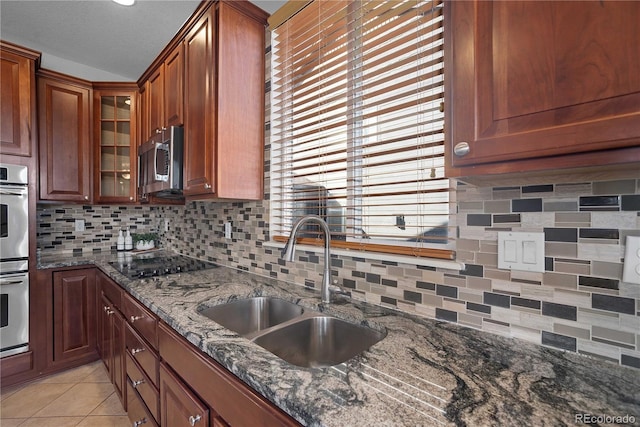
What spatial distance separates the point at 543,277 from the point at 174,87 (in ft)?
7.51

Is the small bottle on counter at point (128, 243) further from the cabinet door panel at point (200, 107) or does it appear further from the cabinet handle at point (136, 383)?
the cabinet handle at point (136, 383)

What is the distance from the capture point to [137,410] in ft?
4.96

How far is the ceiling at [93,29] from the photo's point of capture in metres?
1.96

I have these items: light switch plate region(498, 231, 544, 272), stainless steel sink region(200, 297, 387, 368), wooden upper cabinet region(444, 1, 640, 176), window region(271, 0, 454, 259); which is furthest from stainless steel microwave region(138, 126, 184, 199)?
light switch plate region(498, 231, 544, 272)

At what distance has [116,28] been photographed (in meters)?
2.20

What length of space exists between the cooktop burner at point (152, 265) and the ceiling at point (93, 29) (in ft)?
5.77

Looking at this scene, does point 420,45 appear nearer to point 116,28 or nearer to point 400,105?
point 400,105

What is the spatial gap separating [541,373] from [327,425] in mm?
550

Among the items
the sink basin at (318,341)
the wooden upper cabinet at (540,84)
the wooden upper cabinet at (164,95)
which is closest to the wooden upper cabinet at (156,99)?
the wooden upper cabinet at (164,95)

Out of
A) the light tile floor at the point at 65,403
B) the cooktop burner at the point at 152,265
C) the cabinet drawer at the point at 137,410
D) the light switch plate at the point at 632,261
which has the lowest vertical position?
the light tile floor at the point at 65,403

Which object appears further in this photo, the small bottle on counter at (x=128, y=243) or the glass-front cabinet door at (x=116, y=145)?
the small bottle on counter at (x=128, y=243)

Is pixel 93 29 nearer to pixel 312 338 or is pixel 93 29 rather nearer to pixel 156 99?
pixel 156 99

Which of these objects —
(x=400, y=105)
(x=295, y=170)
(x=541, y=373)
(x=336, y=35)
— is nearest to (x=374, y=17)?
(x=336, y=35)

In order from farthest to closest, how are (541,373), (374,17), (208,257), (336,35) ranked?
1. (208,257)
2. (336,35)
3. (374,17)
4. (541,373)
